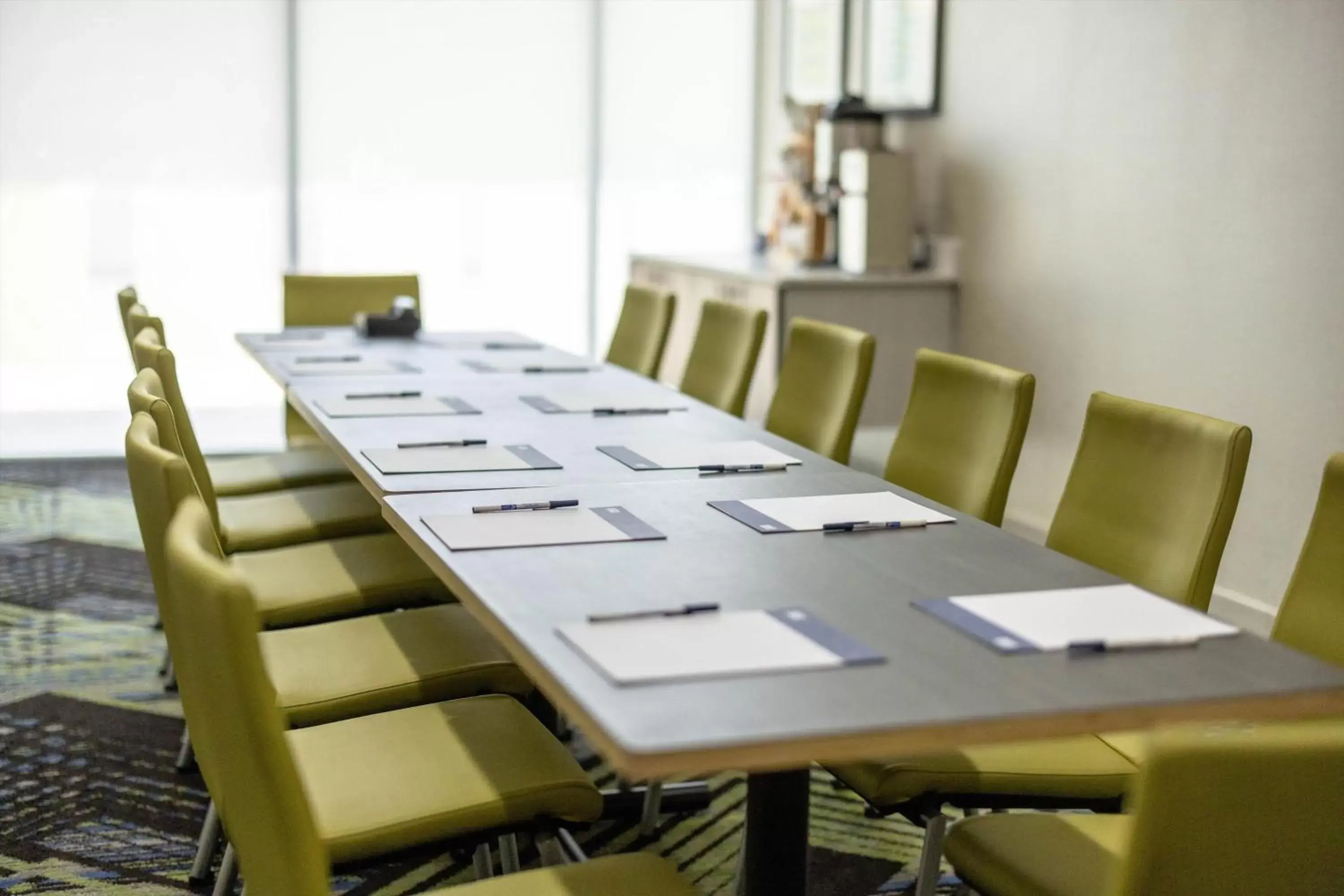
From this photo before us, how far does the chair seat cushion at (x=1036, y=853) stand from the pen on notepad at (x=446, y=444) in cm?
133

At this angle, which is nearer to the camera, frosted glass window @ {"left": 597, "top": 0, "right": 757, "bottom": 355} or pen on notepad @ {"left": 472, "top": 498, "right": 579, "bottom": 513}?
pen on notepad @ {"left": 472, "top": 498, "right": 579, "bottom": 513}

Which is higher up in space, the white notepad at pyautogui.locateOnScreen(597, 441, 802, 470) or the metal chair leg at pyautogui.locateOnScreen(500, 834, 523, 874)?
the white notepad at pyautogui.locateOnScreen(597, 441, 802, 470)

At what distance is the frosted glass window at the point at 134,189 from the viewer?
22.8ft

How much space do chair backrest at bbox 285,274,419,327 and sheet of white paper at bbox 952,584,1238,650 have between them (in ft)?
12.3

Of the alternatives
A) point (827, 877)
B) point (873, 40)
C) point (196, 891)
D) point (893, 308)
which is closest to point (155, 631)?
point (196, 891)

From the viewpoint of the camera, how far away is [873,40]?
6.61 m

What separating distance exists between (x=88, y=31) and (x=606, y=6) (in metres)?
2.49

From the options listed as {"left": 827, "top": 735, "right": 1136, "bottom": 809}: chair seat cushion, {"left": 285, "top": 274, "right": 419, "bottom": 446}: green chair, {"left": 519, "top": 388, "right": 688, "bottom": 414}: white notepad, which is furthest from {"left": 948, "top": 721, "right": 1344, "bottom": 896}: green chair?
{"left": 285, "top": 274, "right": 419, "bottom": 446}: green chair

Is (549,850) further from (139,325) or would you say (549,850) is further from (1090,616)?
(139,325)

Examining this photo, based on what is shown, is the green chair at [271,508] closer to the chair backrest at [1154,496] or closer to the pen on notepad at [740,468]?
the pen on notepad at [740,468]

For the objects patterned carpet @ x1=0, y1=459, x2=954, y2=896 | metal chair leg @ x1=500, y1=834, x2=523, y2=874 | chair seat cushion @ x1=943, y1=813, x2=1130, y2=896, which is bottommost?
patterned carpet @ x1=0, y1=459, x2=954, y2=896

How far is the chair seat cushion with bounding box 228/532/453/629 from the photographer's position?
307cm

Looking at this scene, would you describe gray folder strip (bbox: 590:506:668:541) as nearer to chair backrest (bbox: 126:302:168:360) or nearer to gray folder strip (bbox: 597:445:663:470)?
gray folder strip (bbox: 597:445:663:470)

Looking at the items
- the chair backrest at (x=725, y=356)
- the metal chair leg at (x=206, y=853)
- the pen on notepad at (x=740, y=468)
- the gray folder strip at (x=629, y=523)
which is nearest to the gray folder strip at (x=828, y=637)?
the gray folder strip at (x=629, y=523)
